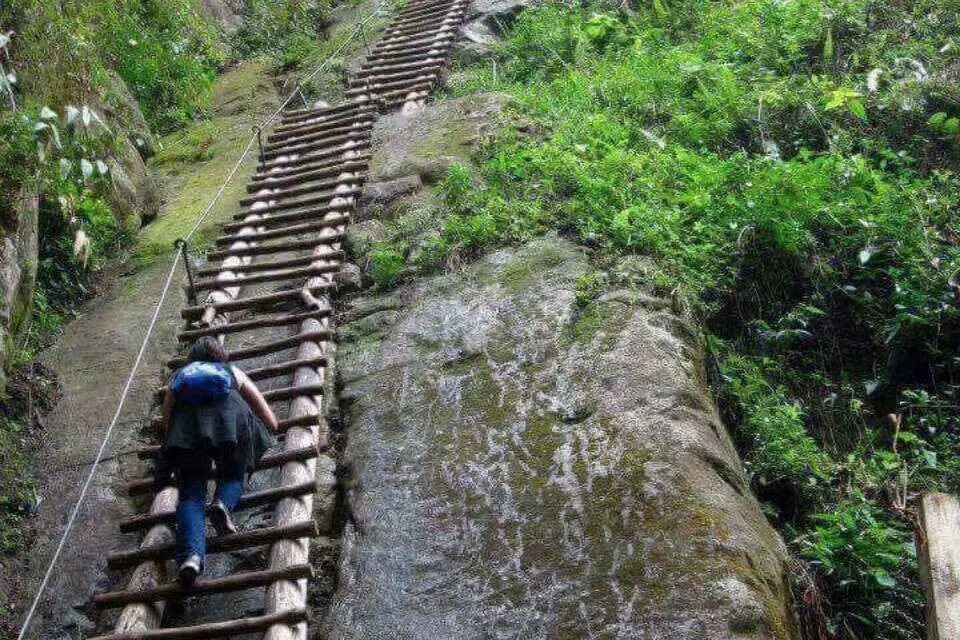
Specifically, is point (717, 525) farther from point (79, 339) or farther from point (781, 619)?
point (79, 339)

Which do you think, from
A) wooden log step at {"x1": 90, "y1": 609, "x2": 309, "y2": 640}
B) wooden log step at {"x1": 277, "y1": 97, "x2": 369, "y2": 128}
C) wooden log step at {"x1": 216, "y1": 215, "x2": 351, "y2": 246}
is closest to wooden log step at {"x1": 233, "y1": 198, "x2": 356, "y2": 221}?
wooden log step at {"x1": 216, "y1": 215, "x2": 351, "y2": 246}

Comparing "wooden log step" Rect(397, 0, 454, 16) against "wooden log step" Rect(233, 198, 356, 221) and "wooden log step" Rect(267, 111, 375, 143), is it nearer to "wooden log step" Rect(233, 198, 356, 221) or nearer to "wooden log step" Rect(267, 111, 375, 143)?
"wooden log step" Rect(267, 111, 375, 143)

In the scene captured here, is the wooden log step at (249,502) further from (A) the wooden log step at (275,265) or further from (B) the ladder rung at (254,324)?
(A) the wooden log step at (275,265)

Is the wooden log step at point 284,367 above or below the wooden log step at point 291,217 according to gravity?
below

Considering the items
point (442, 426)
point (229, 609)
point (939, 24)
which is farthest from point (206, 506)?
point (939, 24)

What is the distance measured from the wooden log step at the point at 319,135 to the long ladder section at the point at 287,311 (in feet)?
0.05

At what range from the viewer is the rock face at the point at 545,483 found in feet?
10.1

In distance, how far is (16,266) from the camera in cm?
523

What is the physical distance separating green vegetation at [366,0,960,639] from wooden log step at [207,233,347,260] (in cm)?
58

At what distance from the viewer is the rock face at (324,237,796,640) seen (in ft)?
10.1

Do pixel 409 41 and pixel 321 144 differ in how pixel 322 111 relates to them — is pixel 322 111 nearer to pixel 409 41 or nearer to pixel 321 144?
pixel 321 144

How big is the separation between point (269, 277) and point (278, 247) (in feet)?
1.60

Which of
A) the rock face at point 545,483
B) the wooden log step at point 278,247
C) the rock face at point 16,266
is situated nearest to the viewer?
the rock face at point 545,483

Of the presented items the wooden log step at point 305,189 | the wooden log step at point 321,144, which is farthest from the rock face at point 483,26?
the wooden log step at point 305,189
